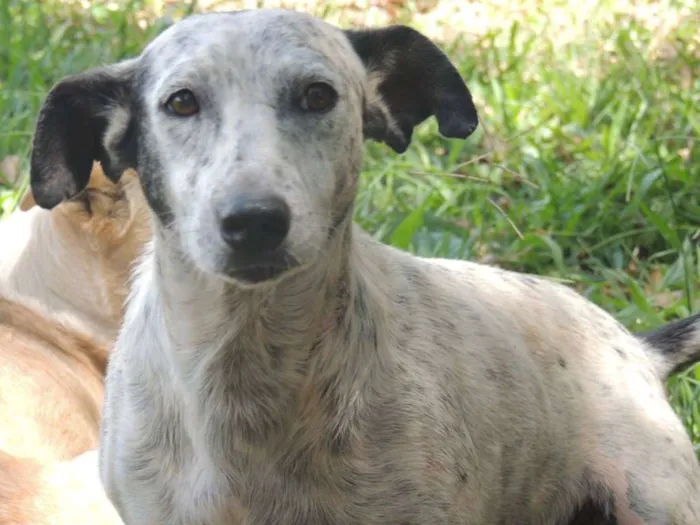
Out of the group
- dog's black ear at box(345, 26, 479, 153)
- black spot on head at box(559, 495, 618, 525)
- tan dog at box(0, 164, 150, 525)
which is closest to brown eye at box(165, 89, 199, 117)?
dog's black ear at box(345, 26, 479, 153)

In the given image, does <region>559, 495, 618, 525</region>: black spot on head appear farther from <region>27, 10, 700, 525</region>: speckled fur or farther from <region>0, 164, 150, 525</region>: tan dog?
<region>0, 164, 150, 525</region>: tan dog

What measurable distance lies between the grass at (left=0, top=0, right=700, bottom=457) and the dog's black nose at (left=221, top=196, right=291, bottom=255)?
2.31 meters

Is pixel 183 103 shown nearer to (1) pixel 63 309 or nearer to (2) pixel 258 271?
(2) pixel 258 271

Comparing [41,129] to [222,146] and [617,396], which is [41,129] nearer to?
[222,146]

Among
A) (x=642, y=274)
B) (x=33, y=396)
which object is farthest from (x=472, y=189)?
(x=33, y=396)

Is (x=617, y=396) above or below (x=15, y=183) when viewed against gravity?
above

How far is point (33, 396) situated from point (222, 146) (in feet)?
6.55

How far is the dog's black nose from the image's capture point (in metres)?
2.63

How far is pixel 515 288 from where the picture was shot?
4.03 meters

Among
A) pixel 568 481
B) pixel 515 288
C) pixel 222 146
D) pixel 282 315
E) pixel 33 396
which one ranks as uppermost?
pixel 222 146

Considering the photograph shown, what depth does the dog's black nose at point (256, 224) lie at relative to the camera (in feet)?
8.63

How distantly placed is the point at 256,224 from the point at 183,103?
0.39m

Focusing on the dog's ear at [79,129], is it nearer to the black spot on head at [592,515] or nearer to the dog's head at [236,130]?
the dog's head at [236,130]

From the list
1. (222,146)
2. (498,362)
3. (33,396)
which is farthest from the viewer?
(33,396)
